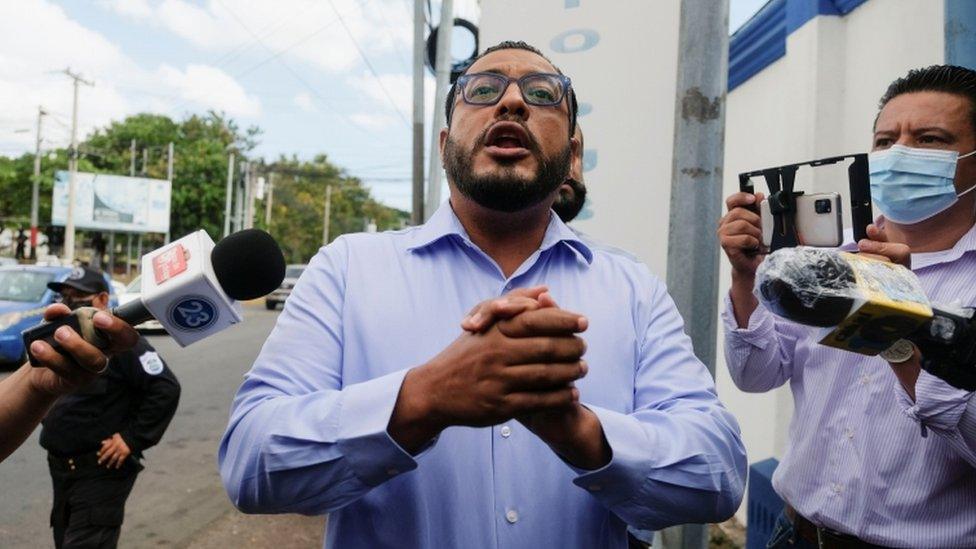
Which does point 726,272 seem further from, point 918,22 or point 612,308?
point 612,308

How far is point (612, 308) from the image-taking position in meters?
1.74

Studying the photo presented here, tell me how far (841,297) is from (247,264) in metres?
1.07

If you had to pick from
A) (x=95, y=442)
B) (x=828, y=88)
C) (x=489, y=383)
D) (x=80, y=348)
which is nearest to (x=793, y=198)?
(x=489, y=383)

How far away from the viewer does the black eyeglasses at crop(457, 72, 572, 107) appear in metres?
1.88

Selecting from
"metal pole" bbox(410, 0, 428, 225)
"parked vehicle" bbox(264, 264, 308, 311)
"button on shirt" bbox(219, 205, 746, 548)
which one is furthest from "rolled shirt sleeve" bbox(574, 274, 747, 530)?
"parked vehicle" bbox(264, 264, 308, 311)

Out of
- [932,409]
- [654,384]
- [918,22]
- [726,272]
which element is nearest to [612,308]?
[654,384]

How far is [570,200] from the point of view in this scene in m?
3.37

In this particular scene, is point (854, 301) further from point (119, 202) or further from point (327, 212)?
point (327, 212)

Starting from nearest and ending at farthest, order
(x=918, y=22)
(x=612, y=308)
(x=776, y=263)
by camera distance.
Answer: (x=776, y=263), (x=612, y=308), (x=918, y=22)

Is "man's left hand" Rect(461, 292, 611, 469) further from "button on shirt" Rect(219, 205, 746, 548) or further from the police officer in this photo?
the police officer

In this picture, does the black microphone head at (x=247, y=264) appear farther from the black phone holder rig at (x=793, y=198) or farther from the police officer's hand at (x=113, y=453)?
the police officer's hand at (x=113, y=453)

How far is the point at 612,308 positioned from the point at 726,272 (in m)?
3.68

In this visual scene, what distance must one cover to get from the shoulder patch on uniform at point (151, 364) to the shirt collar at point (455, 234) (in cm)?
273

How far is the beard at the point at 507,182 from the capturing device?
1.75 m
